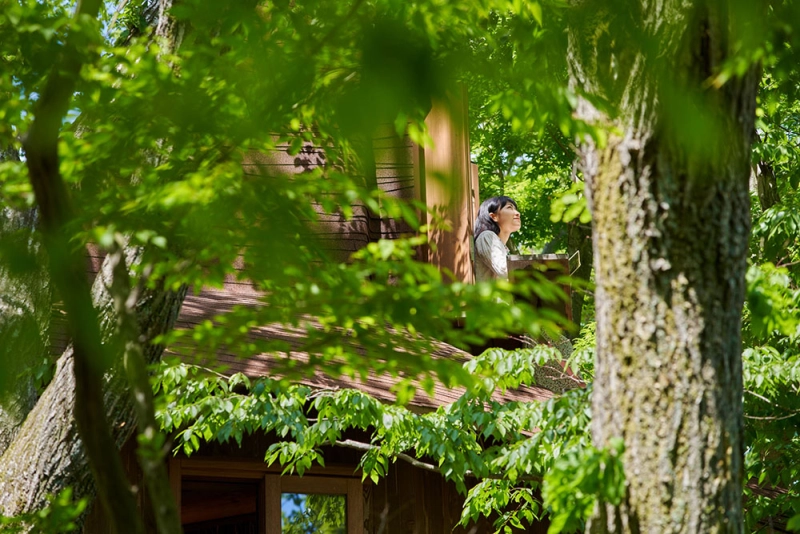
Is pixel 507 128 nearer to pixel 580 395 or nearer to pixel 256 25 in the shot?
pixel 580 395

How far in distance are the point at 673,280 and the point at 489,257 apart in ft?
19.8

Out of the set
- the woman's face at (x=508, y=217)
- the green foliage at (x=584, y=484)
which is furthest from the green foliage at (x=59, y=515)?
the woman's face at (x=508, y=217)

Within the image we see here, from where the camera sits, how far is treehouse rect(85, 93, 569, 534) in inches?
343

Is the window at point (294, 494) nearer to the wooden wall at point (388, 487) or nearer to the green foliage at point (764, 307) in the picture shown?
the wooden wall at point (388, 487)

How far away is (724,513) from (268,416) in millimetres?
3529

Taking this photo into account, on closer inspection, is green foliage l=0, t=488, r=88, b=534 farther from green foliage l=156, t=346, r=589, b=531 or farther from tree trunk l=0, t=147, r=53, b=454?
tree trunk l=0, t=147, r=53, b=454

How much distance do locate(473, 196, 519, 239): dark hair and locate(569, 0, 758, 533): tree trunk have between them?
5.97 metres

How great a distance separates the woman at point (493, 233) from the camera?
9984mm

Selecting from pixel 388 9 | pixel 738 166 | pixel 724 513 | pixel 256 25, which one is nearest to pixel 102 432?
pixel 256 25

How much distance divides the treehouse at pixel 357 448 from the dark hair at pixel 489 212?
278mm

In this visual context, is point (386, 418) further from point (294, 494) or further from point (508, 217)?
point (508, 217)

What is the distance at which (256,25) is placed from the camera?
3.99 meters

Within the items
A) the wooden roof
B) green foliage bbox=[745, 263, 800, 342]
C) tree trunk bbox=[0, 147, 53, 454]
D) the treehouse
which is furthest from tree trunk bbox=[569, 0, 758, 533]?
tree trunk bbox=[0, 147, 53, 454]

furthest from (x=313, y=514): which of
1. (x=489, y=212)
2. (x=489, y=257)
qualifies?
(x=489, y=212)
